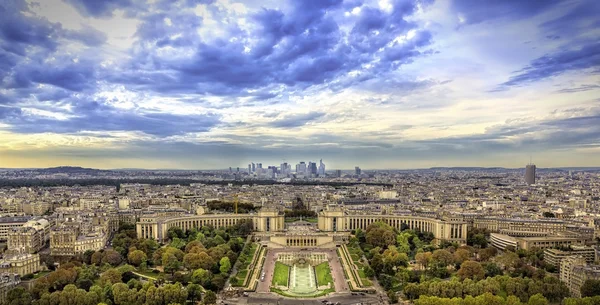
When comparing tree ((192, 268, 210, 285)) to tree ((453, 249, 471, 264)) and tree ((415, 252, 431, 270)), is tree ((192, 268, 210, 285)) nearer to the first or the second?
tree ((415, 252, 431, 270))

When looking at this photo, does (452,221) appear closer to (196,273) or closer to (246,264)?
(246,264)

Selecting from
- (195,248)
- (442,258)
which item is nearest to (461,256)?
(442,258)

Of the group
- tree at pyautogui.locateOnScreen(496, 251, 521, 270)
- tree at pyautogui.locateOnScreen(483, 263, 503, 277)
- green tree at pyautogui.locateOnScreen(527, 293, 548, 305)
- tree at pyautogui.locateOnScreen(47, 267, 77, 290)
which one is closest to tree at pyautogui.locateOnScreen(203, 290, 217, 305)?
tree at pyautogui.locateOnScreen(47, 267, 77, 290)

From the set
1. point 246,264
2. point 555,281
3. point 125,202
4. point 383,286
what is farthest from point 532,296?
point 125,202

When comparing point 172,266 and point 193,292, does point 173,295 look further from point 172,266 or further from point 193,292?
point 172,266

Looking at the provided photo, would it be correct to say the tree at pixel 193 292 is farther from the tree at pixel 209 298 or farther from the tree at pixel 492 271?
the tree at pixel 492 271
